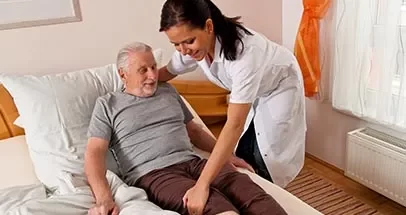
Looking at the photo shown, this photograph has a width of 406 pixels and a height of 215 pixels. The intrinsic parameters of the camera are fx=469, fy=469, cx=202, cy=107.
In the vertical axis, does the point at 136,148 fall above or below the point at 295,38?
below

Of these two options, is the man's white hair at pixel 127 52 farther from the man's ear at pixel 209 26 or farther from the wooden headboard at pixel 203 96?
the wooden headboard at pixel 203 96

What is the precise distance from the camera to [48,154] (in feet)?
6.02

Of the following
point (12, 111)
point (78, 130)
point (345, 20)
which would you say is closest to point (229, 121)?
point (78, 130)

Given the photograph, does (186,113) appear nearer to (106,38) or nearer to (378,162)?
(106,38)

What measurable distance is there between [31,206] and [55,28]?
1.08 metres

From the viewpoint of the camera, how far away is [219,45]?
1.68 metres

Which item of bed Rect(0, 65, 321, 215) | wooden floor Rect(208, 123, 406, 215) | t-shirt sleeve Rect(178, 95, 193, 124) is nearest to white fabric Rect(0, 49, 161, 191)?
bed Rect(0, 65, 321, 215)

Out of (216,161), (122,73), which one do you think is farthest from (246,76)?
(122,73)

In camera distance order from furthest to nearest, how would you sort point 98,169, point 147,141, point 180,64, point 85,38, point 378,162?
point 378,162 < point 85,38 < point 180,64 < point 147,141 < point 98,169

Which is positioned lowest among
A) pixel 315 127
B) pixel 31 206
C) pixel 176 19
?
pixel 315 127

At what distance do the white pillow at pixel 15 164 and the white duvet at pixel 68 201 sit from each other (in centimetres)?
9

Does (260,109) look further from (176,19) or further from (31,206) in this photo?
(31,206)

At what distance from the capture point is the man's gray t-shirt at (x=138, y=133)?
1.78m

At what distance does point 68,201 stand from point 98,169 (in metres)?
0.18
